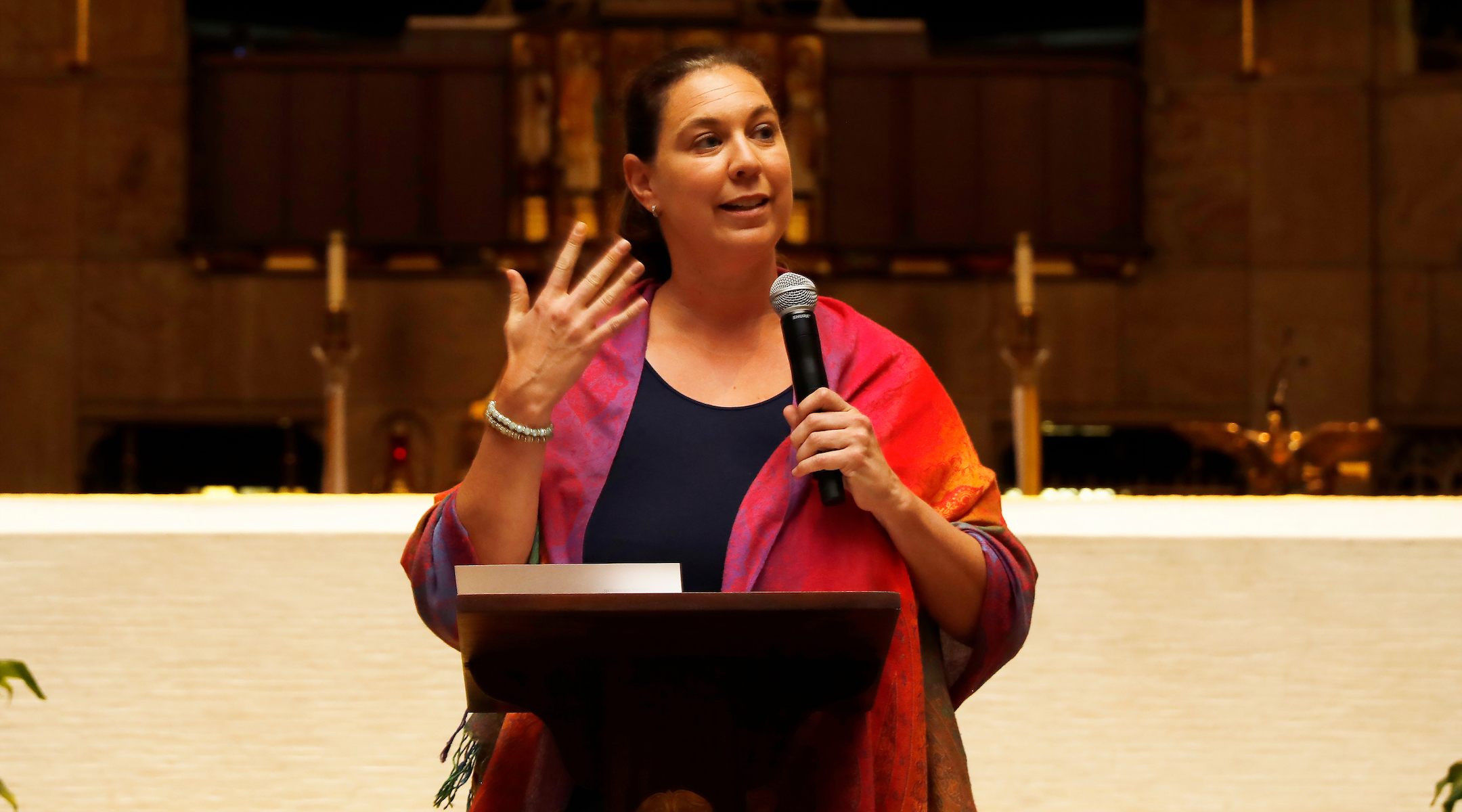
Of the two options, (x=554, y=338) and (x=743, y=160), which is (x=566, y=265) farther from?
(x=743, y=160)

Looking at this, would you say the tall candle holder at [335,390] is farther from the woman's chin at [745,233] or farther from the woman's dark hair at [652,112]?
the woman's chin at [745,233]

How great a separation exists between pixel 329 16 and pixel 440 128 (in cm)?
152

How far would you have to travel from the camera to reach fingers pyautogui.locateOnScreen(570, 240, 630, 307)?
137cm

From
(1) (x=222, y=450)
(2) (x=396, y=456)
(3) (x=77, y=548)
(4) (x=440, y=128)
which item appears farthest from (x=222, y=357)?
(3) (x=77, y=548)

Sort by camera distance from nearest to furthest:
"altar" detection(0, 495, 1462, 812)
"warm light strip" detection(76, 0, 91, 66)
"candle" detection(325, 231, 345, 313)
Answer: "altar" detection(0, 495, 1462, 812) < "candle" detection(325, 231, 345, 313) < "warm light strip" detection(76, 0, 91, 66)

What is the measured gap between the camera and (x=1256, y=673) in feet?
7.86

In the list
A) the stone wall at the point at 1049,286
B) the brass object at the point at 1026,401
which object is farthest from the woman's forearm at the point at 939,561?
the stone wall at the point at 1049,286

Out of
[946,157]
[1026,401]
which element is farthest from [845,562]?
[946,157]

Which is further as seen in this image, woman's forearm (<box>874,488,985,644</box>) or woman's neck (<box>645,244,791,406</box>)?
woman's neck (<box>645,244,791,406</box>)

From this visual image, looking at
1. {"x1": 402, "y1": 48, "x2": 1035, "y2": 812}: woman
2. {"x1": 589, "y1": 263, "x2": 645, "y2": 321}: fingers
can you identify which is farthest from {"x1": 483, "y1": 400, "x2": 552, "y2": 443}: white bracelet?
{"x1": 589, "y1": 263, "x2": 645, "y2": 321}: fingers

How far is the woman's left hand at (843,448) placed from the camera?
4.18 feet

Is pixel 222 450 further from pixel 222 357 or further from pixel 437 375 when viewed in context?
pixel 437 375

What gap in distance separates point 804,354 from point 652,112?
342 millimetres

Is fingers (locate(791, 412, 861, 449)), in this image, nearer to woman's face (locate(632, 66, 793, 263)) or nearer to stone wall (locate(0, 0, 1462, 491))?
woman's face (locate(632, 66, 793, 263))
